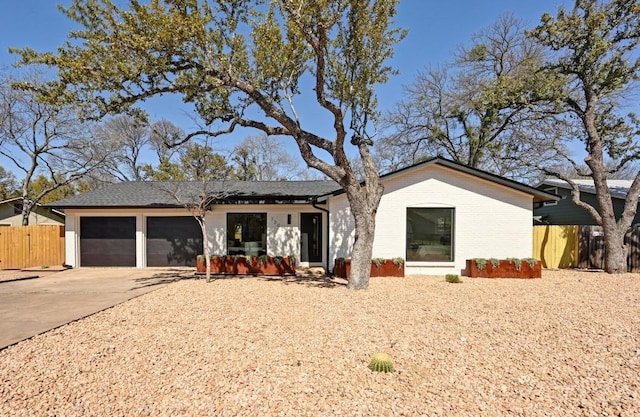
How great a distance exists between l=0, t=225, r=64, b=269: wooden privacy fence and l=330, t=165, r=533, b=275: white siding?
11530 mm

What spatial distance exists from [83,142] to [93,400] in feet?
65.8

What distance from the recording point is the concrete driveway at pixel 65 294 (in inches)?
212

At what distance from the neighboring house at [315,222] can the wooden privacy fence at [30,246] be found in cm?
131

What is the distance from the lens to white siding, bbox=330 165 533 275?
10.4m

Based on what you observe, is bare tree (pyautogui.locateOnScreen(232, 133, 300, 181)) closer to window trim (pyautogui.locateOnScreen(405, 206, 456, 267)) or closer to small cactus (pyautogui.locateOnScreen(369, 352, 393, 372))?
window trim (pyautogui.locateOnScreen(405, 206, 456, 267))

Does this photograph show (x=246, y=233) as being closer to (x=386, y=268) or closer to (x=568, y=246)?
(x=386, y=268)

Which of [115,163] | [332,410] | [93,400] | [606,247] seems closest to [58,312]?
[93,400]

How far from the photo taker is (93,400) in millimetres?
3055

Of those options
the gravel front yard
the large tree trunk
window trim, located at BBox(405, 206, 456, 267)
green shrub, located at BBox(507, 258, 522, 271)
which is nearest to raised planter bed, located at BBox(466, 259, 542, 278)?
green shrub, located at BBox(507, 258, 522, 271)

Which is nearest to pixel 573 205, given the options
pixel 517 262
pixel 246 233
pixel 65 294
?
pixel 517 262

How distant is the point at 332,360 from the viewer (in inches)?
152

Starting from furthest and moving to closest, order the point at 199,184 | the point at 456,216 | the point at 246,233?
the point at 199,184
the point at 246,233
the point at 456,216

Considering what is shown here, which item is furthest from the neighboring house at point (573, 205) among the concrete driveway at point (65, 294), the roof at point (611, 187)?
the concrete driveway at point (65, 294)

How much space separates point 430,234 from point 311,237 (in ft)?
14.4
